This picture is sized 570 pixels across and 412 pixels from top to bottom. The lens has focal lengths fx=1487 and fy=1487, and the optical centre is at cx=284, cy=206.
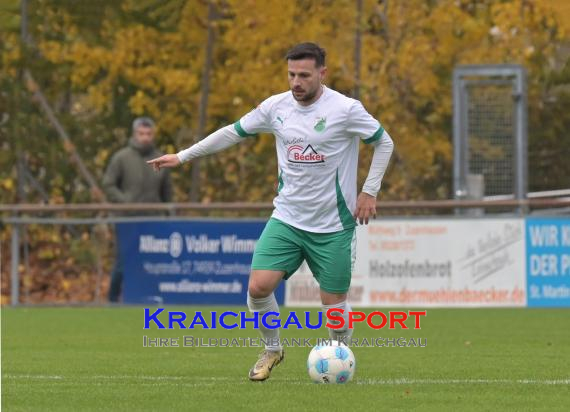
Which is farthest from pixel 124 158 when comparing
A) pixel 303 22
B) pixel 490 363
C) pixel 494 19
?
pixel 490 363

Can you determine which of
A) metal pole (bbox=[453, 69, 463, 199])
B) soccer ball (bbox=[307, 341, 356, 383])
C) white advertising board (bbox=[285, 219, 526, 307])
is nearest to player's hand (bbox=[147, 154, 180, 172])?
soccer ball (bbox=[307, 341, 356, 383])

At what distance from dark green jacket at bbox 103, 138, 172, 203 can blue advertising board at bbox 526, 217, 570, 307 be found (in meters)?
4.59

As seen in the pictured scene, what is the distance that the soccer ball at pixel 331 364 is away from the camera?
911 cm

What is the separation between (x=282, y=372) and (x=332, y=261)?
1037mm

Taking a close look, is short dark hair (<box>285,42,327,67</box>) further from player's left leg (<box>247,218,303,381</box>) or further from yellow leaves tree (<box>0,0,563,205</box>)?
yellow leaves tree (<box>0,0,563,205</box>)

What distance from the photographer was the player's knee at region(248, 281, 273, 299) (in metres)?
9.55

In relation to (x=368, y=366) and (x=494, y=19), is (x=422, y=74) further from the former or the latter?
(x=368, y=366)

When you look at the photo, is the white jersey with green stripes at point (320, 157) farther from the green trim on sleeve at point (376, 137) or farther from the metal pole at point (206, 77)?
the metal pole at point (206, 77)

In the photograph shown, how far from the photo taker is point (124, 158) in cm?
1822

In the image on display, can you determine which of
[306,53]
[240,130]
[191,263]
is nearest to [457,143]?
[191,263]

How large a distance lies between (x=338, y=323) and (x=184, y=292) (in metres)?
8.84

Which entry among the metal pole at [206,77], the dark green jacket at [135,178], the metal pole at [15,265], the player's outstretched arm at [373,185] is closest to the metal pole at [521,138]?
the metal pole at [206,77]

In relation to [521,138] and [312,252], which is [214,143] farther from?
[521,138]

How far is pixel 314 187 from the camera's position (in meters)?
9.47
